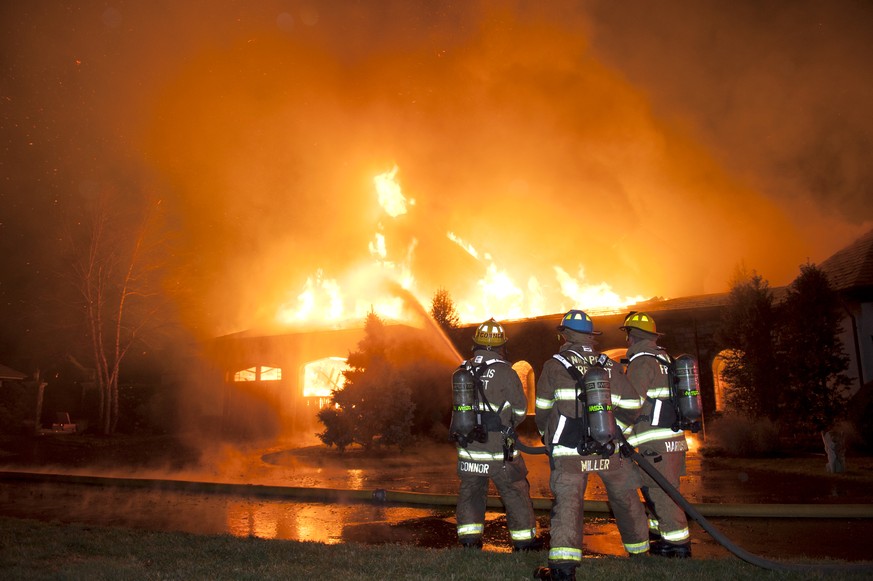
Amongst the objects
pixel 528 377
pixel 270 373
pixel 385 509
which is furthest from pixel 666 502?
pixel 270 373

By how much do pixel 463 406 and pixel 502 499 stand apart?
93 cm

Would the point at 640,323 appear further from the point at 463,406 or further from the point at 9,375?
the point at 9,375

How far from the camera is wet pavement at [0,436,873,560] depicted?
22.0 feet

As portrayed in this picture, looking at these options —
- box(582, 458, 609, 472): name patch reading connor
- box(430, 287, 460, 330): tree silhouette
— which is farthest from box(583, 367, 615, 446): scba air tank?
box(430, 287, 460, 330): tree silhouette

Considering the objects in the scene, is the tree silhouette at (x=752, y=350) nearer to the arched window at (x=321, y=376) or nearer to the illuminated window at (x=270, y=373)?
the arched window at (x=321, y=376)

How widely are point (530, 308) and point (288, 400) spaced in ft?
40.0

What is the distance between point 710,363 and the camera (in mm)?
20484

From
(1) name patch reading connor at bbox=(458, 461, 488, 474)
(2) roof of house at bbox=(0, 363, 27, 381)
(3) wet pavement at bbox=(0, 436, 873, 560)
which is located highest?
(2) roof of house at bbox=(0, 363, 27, 381)

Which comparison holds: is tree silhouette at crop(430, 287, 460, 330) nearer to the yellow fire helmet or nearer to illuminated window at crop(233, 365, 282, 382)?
illuminated window at crop(233, 365, 282, 382)

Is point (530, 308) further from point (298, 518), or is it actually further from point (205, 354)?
point (298, 518)

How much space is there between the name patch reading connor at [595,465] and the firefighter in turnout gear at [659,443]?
698 mm

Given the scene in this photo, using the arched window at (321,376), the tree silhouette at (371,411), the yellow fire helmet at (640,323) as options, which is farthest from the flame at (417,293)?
the yellow fire helmet at (640,323)

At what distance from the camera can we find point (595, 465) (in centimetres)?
507

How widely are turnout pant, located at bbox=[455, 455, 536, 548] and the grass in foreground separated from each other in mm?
271
